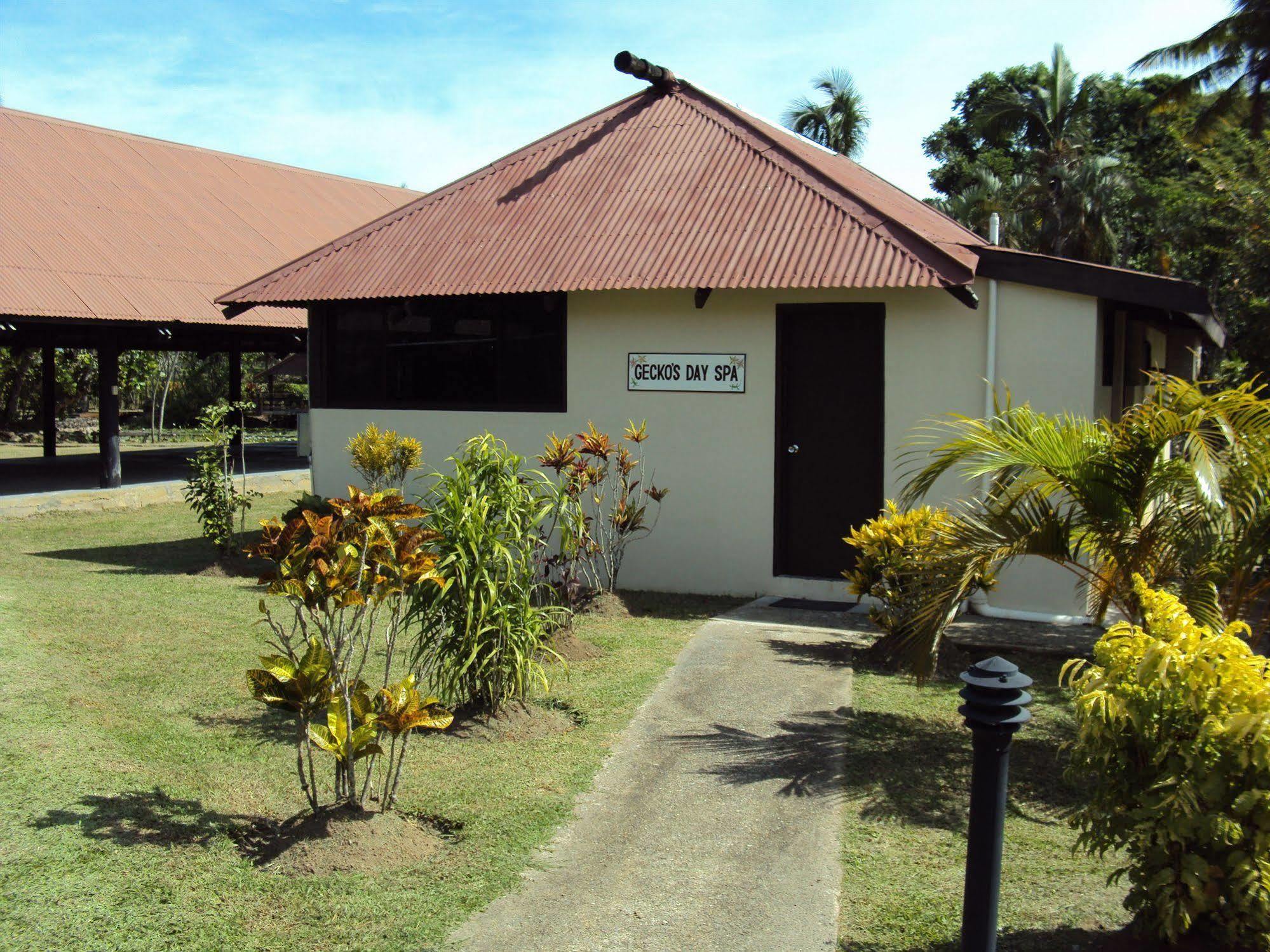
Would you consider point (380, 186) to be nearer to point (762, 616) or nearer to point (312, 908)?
point (762, 616)

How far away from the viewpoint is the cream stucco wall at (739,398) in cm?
897

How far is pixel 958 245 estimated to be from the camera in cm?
971

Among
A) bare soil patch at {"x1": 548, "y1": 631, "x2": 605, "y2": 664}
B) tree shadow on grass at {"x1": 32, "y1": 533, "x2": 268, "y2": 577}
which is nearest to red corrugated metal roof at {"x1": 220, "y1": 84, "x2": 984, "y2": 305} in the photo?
tree shadow on grass at {"x1": 32, "y1": 533, "x2": 268, "y2": 577}

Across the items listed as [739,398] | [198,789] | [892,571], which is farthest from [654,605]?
[198,789]

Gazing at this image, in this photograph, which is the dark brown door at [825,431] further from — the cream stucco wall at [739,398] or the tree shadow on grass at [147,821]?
the tree shadow on grass at [147,821]

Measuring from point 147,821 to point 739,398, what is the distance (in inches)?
252

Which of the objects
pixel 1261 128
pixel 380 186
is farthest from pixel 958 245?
pixel 1261 128

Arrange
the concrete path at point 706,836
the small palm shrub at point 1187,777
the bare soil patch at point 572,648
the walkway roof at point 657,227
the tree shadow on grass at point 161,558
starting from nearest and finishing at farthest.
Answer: the small palm shrub at point 1187,777 → the concrete path at point 706,836 → the bare soil patch at point 572,648 → the walkway roof at point 657,227 → the tree shadow on grass at point 161,558

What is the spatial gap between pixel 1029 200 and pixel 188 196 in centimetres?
2428

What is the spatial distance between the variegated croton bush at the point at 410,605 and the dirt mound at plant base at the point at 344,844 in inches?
4.2

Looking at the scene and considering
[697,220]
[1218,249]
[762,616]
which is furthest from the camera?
[1218,249]

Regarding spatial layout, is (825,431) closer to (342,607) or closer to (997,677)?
(342,607)

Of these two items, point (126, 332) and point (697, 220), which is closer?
point (697, 220)

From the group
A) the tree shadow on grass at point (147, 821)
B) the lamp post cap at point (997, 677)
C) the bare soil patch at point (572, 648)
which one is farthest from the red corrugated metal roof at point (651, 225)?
the tree shadow on grass at point (147, 821)
